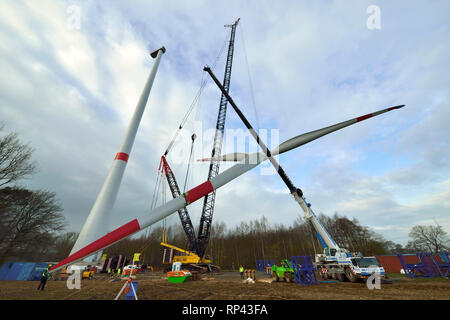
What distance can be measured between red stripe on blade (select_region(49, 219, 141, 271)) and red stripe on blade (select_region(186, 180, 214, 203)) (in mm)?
1120

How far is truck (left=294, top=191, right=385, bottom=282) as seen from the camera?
14.4 metres

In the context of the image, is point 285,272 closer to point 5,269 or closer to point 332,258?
point 332,258

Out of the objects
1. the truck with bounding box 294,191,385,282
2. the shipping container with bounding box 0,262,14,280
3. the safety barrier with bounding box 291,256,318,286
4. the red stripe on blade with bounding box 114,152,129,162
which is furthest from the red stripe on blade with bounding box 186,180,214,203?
the shipping container with bounding box 0,262,14,280

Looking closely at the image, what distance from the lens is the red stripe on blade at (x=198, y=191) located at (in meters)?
3.85

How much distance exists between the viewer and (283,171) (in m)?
18.5

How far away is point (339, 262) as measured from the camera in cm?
1595

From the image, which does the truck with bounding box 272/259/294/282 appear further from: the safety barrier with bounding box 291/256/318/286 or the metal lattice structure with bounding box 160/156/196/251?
the metal lattice structure with bounding box 160/156/196/251

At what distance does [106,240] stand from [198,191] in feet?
6.35

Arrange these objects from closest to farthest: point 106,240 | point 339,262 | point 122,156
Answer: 1. point 106,240
2. point 122,156
3. point 339,262

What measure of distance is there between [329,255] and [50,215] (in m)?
39.0

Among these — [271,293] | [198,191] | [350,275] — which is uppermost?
[198,191]

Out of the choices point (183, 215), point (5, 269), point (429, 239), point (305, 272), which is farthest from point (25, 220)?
→ point (429, 239)
